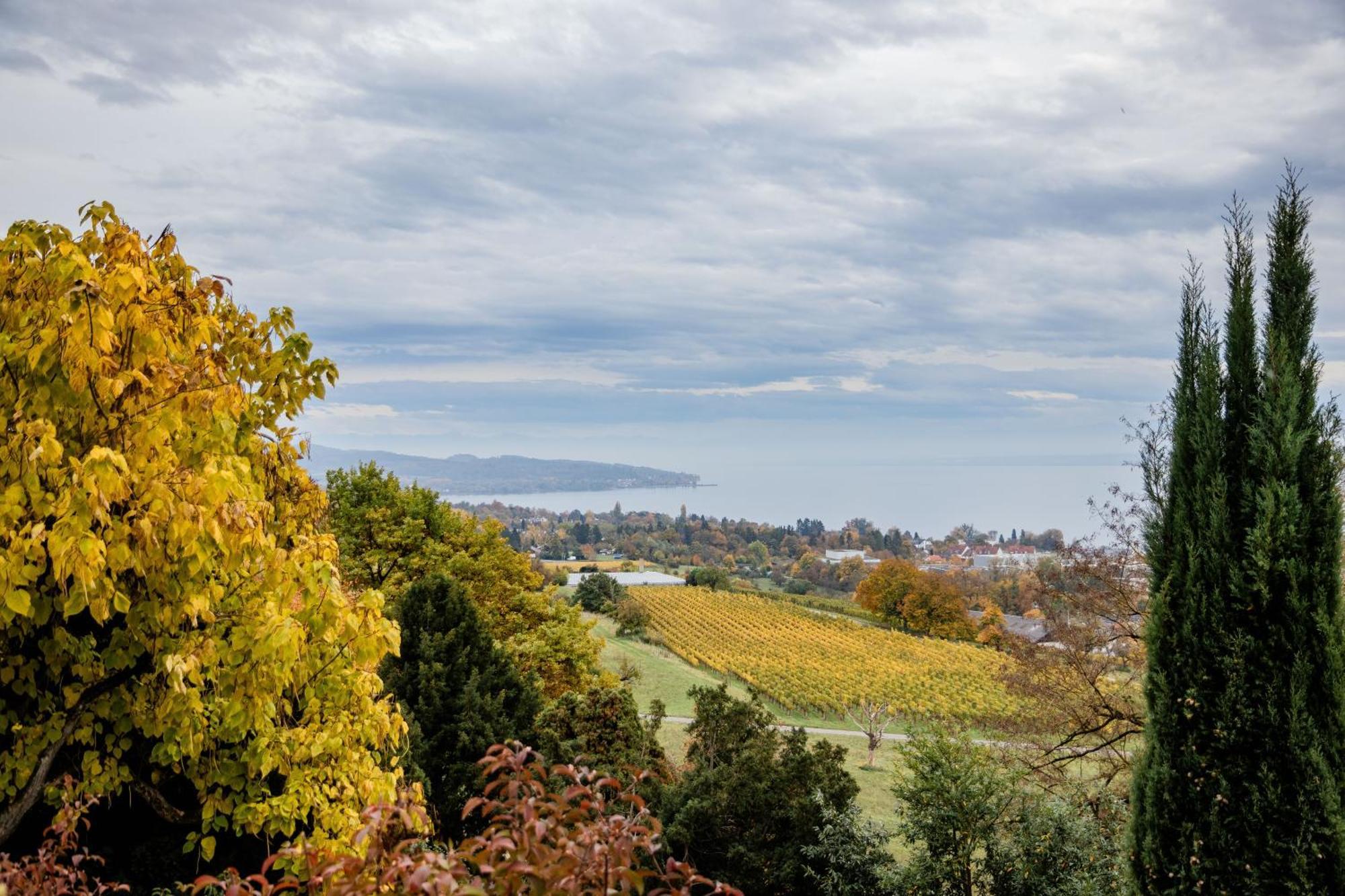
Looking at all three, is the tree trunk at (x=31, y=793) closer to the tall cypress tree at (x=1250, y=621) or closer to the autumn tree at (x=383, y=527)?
the tall cypress tree at (x=1250, y=621)

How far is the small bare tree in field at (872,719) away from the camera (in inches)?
1051

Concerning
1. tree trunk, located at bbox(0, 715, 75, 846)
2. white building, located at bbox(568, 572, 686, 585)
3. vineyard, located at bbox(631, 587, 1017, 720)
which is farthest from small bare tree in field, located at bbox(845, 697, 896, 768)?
white building, located at bbox(568, 572, 686, 585)

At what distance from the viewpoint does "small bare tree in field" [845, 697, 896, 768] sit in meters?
26.7

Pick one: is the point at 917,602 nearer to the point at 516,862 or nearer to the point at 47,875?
the point at 47,875

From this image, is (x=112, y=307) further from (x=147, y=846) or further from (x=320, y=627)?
(x=147, y=846)

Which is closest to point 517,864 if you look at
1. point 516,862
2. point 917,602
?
point 516,862

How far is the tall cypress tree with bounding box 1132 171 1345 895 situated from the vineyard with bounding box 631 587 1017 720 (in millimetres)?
22811

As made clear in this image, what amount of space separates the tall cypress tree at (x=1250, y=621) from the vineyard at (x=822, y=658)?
2281 cm

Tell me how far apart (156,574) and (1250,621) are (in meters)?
6.56

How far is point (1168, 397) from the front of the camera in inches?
235

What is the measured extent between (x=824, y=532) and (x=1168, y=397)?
160 meters

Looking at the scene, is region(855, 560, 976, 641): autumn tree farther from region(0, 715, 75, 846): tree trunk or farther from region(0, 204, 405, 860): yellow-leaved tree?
region(0, 715, 75, 846): tree trunk

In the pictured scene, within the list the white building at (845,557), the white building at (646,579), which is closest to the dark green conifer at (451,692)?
the white building at (646,579)

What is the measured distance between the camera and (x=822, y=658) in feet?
A: 155
